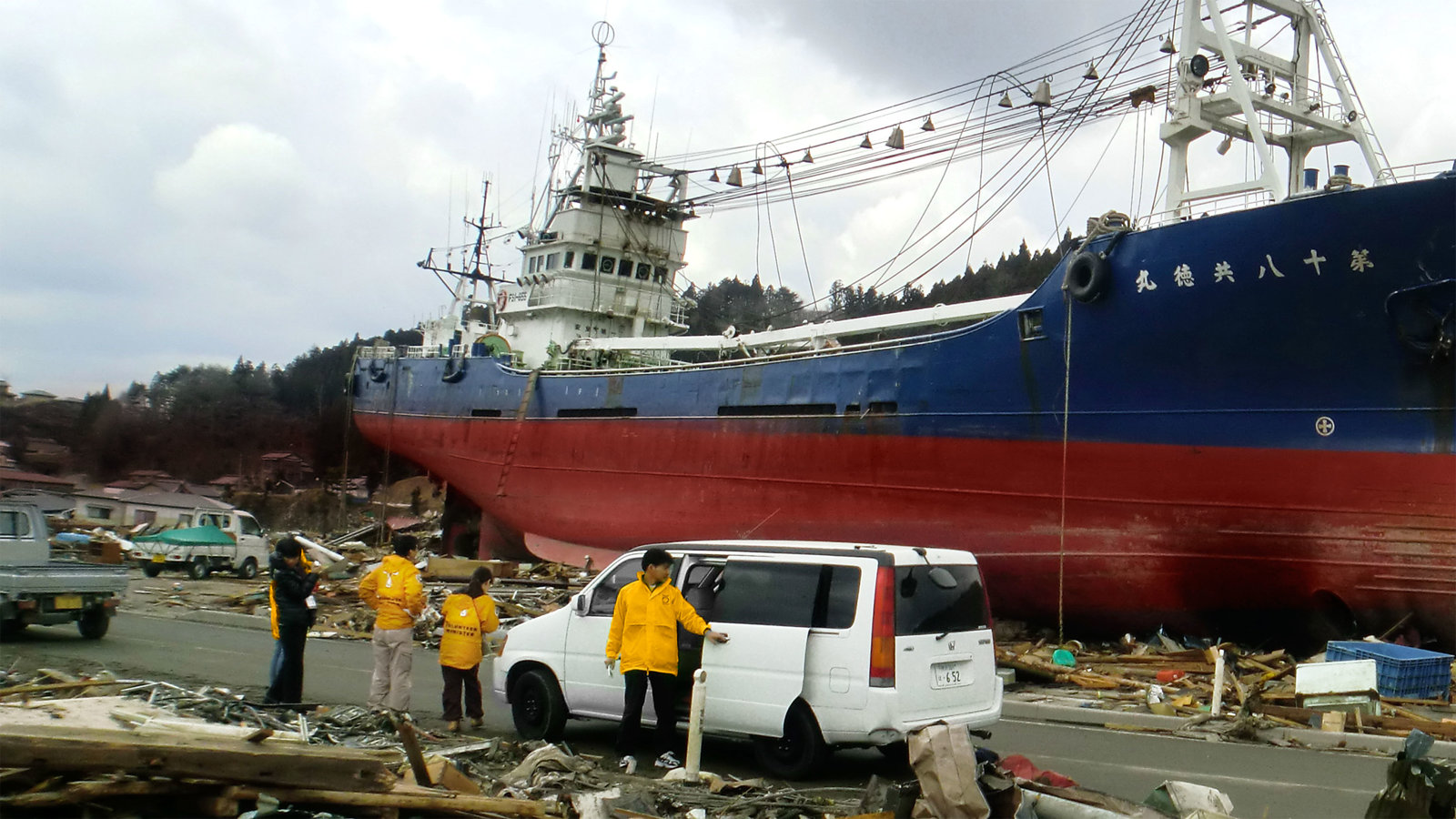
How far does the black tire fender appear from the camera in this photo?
48.2ft

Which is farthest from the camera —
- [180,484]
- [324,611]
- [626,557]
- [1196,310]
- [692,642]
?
[180,484]

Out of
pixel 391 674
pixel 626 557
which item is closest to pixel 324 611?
pixel 391 674

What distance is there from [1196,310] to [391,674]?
1068 cm

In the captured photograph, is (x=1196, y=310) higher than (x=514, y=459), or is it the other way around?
(x=1196, y=310)

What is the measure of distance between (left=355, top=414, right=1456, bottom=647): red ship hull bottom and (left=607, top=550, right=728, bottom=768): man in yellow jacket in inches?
348

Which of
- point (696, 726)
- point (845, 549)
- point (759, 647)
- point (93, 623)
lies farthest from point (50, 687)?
point (93, 623)

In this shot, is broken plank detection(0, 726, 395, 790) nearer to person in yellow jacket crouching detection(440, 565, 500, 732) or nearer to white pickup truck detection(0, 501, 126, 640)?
person in yellow jacket crouching detection(440, 565, 500, 732)

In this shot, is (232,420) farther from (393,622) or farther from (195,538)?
(393,622)

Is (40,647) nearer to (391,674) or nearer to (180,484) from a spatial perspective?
(391,674)

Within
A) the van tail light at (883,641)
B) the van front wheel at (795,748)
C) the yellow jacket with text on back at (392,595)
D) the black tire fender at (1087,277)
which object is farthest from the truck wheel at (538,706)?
the black tire fender at (1087,277)

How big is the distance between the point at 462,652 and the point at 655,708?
2.02m

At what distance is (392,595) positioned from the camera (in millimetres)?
8445

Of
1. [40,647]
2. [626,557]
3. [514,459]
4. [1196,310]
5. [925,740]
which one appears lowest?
[40,647]

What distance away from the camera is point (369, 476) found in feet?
167
